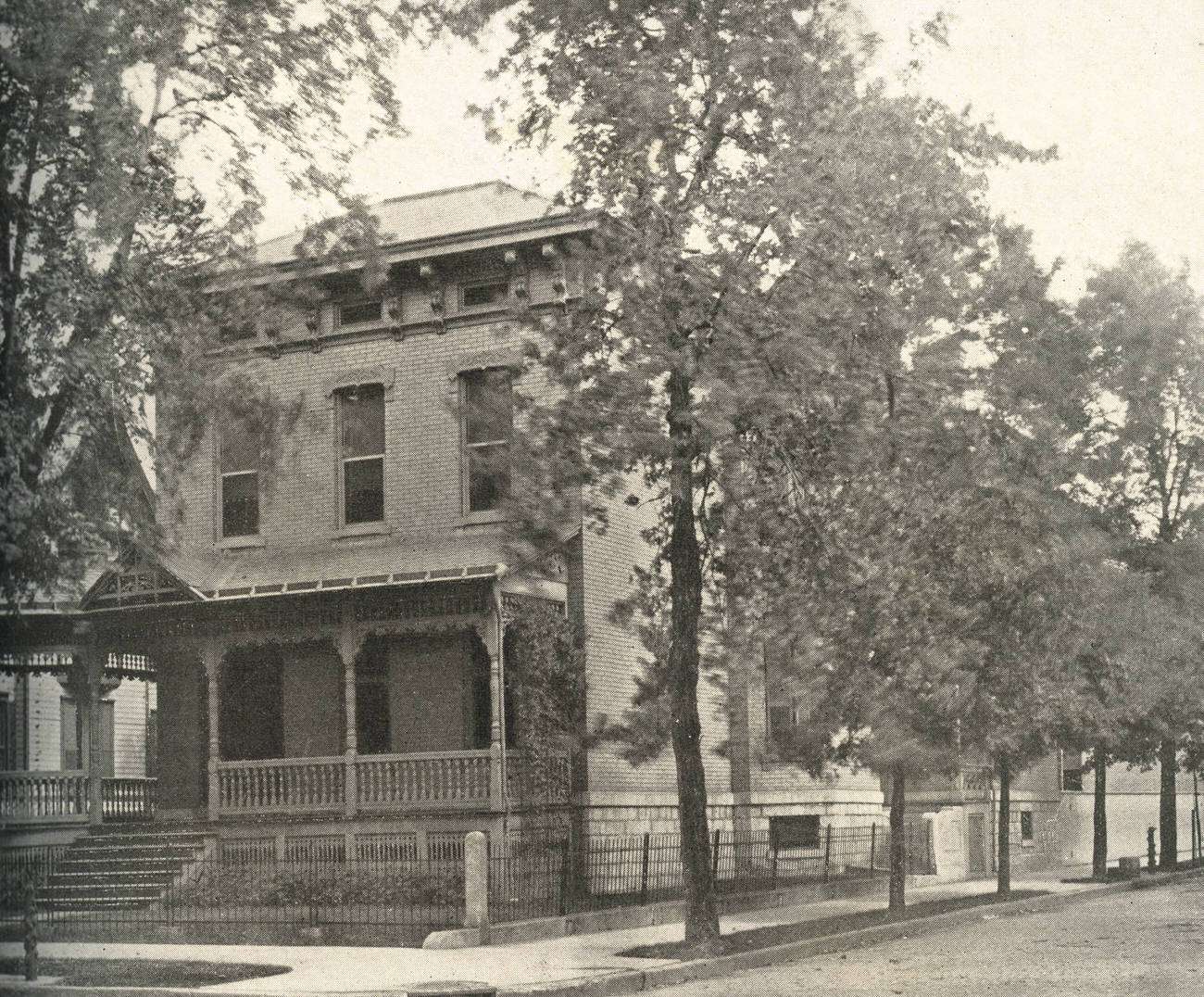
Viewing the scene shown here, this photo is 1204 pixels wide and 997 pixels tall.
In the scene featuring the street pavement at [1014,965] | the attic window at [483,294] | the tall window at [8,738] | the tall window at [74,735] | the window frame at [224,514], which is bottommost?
the street pavement at [1014,965]

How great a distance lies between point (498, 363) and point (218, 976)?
32.9ft

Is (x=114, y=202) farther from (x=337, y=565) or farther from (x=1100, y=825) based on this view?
(x=1100, y=825)

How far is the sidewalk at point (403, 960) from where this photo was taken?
46.3 feet

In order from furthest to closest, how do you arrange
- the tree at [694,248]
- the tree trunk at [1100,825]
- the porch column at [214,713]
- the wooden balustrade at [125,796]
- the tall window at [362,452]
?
the tree trunk at [1100,825] → the wooden balustrade at [125,796] → the tall window at [362,452] → the porch column at [214,713] → the tree at [694,248]

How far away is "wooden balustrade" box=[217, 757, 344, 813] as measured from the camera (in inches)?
861

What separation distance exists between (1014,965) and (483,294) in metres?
11.6

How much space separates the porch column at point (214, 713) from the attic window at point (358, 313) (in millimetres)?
4876

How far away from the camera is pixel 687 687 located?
17766mm

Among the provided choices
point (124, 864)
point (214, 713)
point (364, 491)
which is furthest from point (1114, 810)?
point (124, 864)

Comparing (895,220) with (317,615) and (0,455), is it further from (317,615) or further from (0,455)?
(0,455)

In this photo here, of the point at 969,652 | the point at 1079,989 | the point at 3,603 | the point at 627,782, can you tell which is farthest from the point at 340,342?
the point at 1079,989

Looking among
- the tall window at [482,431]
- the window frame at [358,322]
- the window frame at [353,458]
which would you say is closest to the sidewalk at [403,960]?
the tall window at [482,431]

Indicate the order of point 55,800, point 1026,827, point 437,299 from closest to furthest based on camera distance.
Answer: point 55,800 < point 437,299 < point 1026,827

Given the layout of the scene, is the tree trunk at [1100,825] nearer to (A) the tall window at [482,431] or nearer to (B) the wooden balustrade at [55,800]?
(A) the tall window at [482,431]
